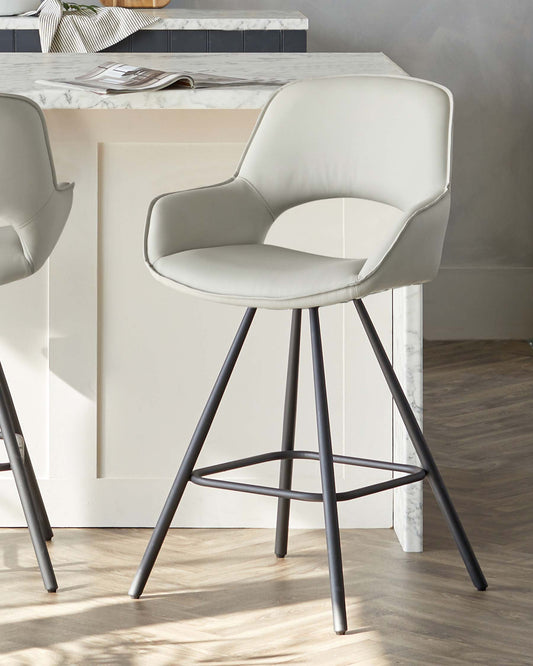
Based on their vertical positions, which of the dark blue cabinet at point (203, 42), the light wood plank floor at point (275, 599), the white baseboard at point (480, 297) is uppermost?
the dark blue cabinet at point (203, 42)

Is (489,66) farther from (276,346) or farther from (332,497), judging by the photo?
(332,497)

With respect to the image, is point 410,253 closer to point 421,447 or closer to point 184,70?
point 421,447

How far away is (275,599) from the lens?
Result: 7.20ft

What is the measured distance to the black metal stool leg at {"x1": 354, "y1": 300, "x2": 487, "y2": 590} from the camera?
2135mm

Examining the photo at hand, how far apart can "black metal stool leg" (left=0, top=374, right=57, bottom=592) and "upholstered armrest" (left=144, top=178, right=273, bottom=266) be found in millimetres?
449

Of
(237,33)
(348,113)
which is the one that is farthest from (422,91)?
(237,33)

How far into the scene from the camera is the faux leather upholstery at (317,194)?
6.33 feet

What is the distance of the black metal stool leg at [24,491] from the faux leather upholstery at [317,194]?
449 millimetres

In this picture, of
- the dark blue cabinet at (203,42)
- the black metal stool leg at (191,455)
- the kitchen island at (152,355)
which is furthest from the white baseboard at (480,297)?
the black metal stool leg at (191,455)

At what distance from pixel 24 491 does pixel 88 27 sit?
2302 millimetres

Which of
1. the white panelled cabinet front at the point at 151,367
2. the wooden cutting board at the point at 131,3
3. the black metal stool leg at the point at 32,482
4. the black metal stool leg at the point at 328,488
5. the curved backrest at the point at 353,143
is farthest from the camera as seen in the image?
the wooden cutting board at the point at 131,3

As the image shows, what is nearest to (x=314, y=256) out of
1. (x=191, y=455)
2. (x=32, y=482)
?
(x=191, y=455)

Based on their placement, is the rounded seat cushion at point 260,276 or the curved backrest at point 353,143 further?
the curved backrest at point 353,143

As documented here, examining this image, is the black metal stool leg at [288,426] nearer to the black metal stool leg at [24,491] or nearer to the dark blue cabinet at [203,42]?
the black metal stool leg at [24,491]
